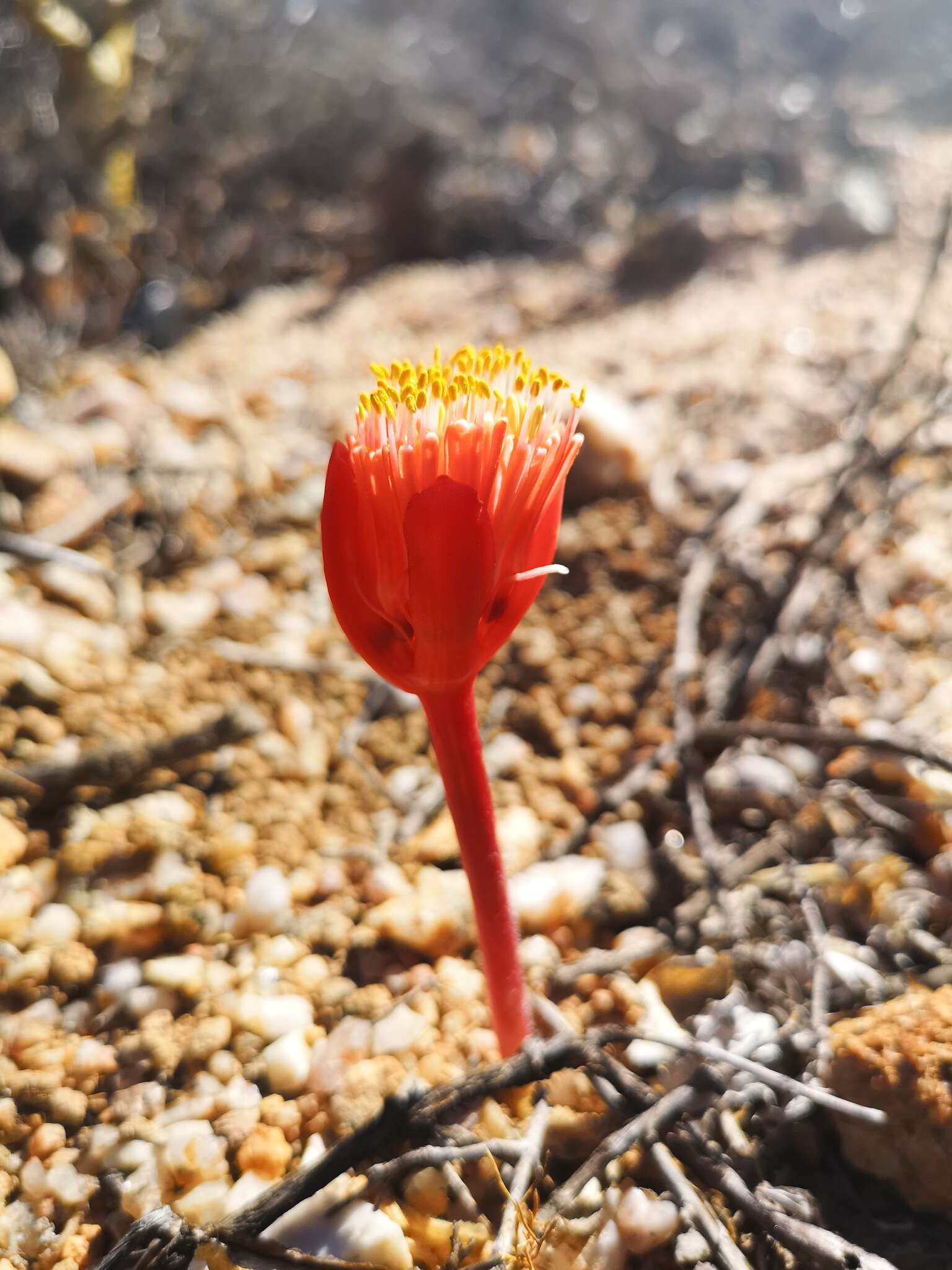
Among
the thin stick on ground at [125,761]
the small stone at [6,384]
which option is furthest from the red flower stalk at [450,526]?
the small stone at [6,384]

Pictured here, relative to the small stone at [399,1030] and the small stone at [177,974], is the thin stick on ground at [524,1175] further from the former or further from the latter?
the small stone at [177,974]

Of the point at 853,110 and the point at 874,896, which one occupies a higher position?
the point at 853,110

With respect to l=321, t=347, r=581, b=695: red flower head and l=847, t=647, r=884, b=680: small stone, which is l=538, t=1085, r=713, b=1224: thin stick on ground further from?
l=847, t=647, r=884, b=680: small stone

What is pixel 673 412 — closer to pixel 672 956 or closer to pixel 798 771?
pixel 798 771

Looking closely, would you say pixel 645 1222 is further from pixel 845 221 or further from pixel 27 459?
pixel 845 221

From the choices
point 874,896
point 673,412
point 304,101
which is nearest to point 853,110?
point 304,101
